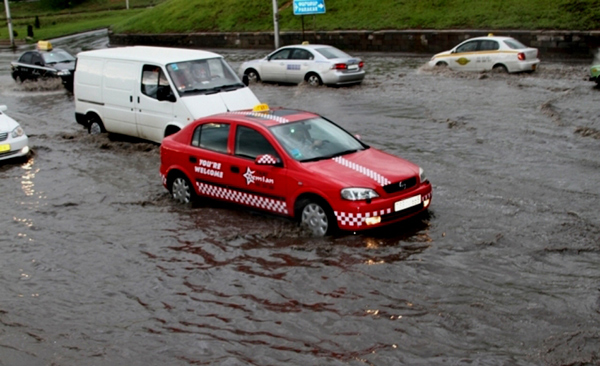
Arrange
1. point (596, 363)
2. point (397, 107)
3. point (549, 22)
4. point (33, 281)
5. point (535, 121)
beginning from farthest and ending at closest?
point (549, 22), point (397, 107), point (535, 121), point (33, 281), point (596, 363)

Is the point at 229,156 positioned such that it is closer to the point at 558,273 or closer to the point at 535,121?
the point at 558,273

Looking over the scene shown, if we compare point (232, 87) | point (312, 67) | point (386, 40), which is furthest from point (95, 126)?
point (386, 40)

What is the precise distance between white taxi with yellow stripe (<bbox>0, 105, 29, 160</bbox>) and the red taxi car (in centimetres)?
→ 506

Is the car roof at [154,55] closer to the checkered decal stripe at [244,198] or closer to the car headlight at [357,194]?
the checkered decal stripe at [244,198]

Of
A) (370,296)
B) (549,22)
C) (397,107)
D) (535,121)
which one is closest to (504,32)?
(549,22)

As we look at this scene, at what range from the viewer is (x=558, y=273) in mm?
8227

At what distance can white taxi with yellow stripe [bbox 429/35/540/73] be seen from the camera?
23.8m

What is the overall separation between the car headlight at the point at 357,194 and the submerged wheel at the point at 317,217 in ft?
1.09

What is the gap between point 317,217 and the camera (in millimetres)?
9461

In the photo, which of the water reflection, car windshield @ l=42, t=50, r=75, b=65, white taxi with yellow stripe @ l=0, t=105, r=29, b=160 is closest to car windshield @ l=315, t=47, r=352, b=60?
car windshield @ l=42, t=50, r=75, b=65

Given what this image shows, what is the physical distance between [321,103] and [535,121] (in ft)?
20.6

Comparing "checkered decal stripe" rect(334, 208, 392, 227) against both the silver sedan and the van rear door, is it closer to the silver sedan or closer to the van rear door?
the van rear door

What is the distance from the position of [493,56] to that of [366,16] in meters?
13.8

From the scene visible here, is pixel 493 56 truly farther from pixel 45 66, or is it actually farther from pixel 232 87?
pixel 45 66
